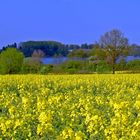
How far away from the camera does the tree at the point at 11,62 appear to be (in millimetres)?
54150

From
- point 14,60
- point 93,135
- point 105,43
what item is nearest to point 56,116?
point 93,135

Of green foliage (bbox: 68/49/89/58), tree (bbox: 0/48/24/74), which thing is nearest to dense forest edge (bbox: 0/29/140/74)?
tree (bbox: 0/48/24/74)

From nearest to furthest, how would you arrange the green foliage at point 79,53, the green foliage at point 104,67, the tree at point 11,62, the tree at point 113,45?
the tree at point 11,62, the green foliage at point 104,67, the tree at point 113,45, the green foliage at point 79,53

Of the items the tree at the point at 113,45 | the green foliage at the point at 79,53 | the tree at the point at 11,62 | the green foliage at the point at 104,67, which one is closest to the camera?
the tree at the point at 11,62

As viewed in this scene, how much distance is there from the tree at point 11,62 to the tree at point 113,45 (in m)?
11.0

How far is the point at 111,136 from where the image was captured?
5.74 meters

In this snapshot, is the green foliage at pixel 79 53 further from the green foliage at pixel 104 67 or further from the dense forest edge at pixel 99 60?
the green foliage at pixel 104 67

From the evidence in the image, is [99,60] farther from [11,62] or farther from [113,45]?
[11,62]

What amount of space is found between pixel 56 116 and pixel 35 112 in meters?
0.71

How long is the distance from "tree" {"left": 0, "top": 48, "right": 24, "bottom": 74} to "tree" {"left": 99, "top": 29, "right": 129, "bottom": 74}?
36.1ft

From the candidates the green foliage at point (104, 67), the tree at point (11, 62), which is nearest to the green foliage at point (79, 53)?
the green foliage at point (104, 67)

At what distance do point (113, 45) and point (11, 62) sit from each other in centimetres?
1497

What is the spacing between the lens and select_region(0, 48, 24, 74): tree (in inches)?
2132

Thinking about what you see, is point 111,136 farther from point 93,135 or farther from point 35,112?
point 35,112
